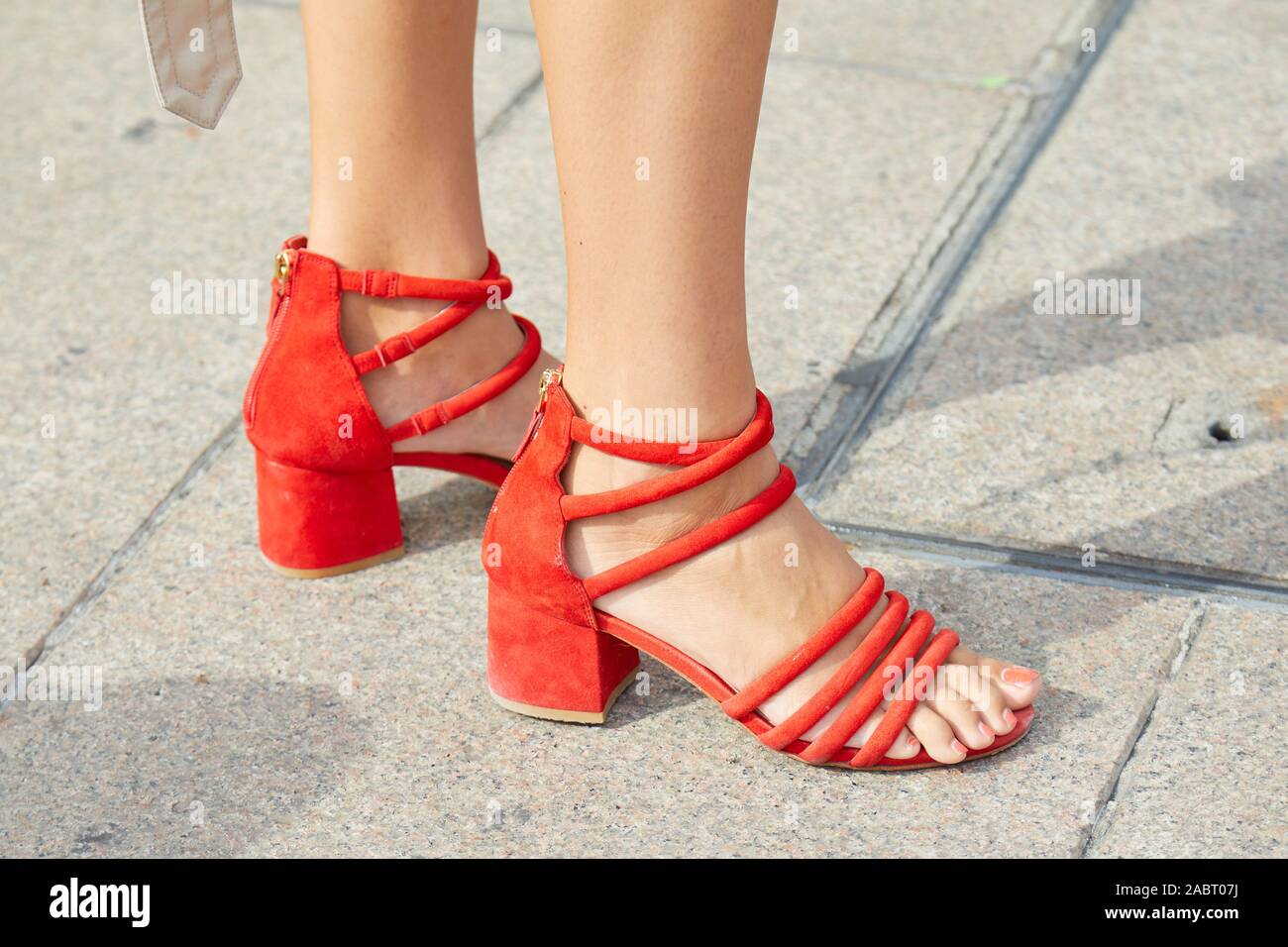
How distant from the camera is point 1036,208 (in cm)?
278

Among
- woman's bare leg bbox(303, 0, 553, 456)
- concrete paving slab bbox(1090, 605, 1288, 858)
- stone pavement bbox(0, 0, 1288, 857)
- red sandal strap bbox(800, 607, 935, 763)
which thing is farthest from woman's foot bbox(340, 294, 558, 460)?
concrete paving slab bbox(1090, 605, 1288, 858)

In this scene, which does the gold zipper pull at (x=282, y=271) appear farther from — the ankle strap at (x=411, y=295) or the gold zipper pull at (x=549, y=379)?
the gold zipper pull at (x=549, y=379)

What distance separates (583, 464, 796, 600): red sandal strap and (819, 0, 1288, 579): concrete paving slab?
0.45m

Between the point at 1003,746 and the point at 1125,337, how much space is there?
0.97 metres

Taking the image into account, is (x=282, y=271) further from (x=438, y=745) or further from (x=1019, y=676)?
(x=1019, y=676)

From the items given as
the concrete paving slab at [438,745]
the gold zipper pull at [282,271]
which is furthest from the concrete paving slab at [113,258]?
the gold zipper pull at [282,271]

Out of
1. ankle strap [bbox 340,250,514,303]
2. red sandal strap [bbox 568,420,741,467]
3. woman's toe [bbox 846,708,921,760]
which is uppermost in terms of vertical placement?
ankle strap [bbox 340,250,514,303]

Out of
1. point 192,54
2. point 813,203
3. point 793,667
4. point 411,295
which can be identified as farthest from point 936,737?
point 813,203

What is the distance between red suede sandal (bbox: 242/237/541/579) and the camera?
74.9 inches

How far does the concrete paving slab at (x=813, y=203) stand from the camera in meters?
2.50

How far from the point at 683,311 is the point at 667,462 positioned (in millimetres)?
168

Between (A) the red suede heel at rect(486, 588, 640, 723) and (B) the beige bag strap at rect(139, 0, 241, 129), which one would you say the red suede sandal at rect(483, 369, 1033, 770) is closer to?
(A) the red suede heel at rect(486, 588, 640, 723)
